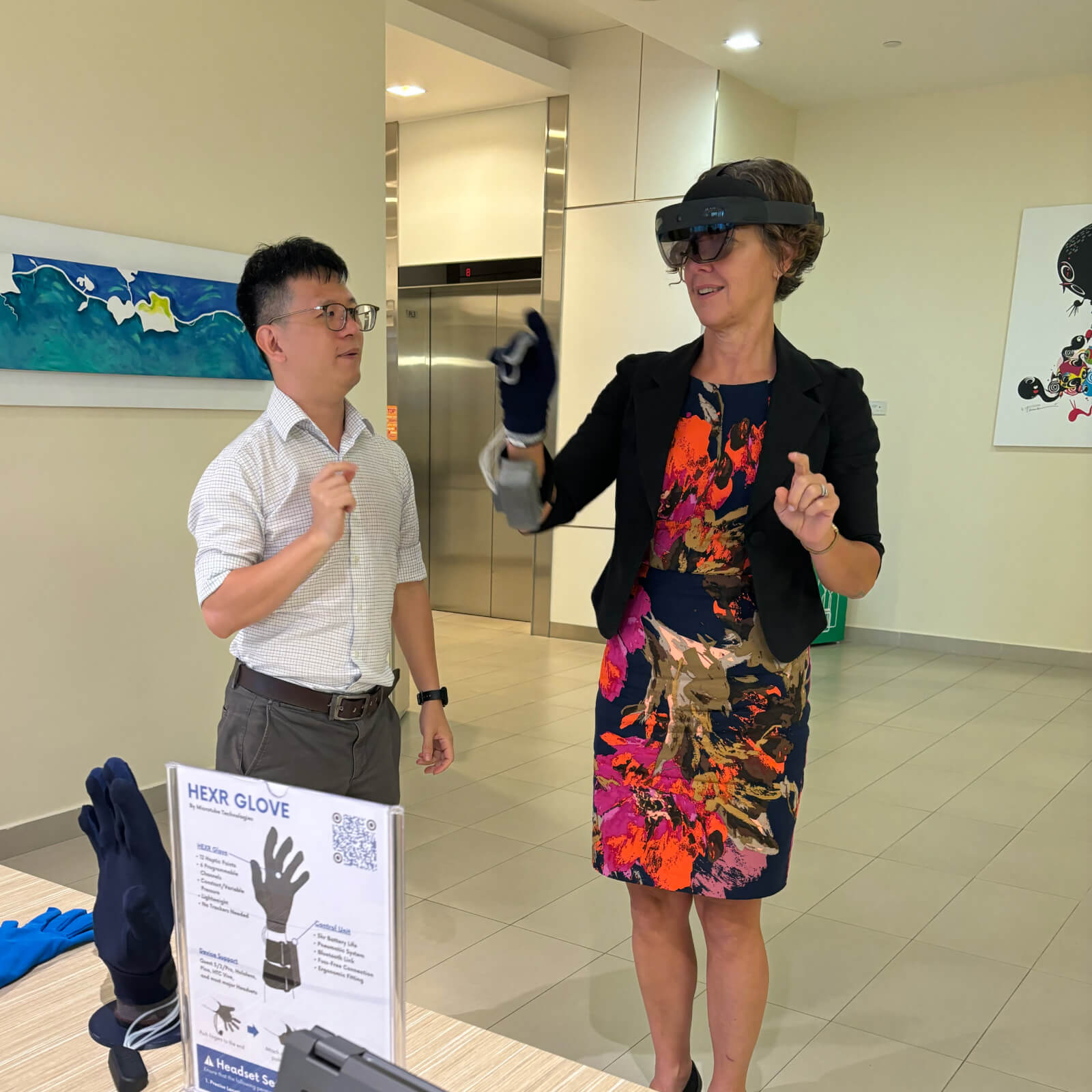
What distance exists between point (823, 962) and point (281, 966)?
7.62 feet

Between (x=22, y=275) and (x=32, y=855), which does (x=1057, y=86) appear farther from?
(x=32, y=855)

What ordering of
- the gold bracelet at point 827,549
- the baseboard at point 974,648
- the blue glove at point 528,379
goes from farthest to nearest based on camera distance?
the baseboard at point 974,648 → the gold bracelet at point 827,549 → the blue glove at point 528,379

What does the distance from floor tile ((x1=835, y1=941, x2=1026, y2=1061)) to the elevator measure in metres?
4.96

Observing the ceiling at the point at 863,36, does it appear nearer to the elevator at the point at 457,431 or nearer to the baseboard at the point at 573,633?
the elevator at the point at 457,431

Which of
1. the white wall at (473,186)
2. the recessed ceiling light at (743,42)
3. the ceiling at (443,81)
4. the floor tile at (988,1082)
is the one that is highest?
the recessed ceiling light at (743,42)

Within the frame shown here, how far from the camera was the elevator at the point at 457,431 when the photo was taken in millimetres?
7609

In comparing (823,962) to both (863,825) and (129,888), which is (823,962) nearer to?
(863,825)

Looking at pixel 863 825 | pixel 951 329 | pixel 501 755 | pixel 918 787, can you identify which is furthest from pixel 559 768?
pixel 951 329

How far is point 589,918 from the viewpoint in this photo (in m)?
3.02

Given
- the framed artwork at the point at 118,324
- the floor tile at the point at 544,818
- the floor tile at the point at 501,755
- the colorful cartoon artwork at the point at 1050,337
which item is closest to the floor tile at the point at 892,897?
the floor tile at the point at 544,818

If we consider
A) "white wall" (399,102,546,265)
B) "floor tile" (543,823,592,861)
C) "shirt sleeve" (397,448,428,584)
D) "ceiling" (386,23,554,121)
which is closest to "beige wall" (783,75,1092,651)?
"white wall" (399,102,546,265)

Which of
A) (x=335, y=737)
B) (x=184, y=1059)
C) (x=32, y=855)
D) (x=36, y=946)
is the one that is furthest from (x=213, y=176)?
(x=184, y=1059)

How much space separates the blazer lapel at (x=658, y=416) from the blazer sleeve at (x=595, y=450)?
0.21 feet

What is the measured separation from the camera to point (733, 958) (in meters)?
1.81
